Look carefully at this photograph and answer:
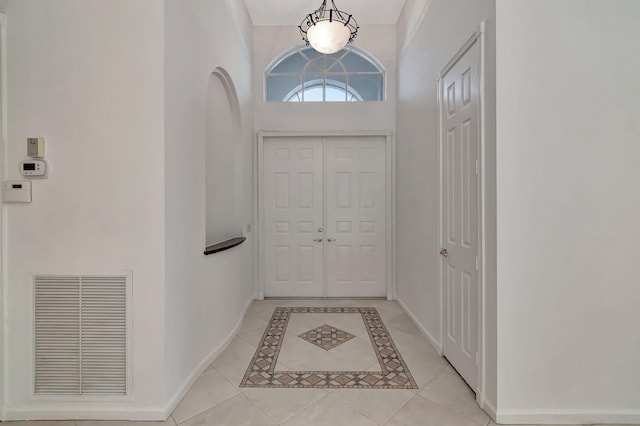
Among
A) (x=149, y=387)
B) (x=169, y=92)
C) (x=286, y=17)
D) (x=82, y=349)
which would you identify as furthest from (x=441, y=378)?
(x=286, y=17)

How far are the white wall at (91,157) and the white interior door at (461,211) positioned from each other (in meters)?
2.01

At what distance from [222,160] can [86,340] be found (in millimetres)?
2048

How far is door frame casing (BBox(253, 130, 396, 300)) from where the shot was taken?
4281mm

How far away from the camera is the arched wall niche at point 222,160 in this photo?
3102 millimetres

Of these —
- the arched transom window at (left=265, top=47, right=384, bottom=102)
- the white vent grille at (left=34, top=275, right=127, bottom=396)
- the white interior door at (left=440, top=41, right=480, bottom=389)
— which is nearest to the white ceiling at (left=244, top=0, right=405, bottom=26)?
the arched transom window at (left=265, top=47, right=384, bottom=102)

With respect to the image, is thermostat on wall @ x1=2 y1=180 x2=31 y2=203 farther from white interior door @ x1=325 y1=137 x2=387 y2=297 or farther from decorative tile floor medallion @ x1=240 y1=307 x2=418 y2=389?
white interior door @ x1=325 y1=137 x2=387 y2=297

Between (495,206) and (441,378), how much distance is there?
53.8 inches

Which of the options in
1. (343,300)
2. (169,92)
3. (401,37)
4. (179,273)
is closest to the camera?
(169,92)

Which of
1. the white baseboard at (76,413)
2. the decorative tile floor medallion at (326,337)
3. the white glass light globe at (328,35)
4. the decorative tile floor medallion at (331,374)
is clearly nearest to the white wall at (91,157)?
the white baseboard at (76,413)

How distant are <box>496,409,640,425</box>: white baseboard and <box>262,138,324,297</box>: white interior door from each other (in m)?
2.78

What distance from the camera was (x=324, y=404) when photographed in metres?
2.02

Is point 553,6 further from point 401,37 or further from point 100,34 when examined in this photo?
point 100,34

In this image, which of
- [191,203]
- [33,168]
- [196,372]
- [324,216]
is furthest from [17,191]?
[324,216]

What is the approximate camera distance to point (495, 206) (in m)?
1.83
